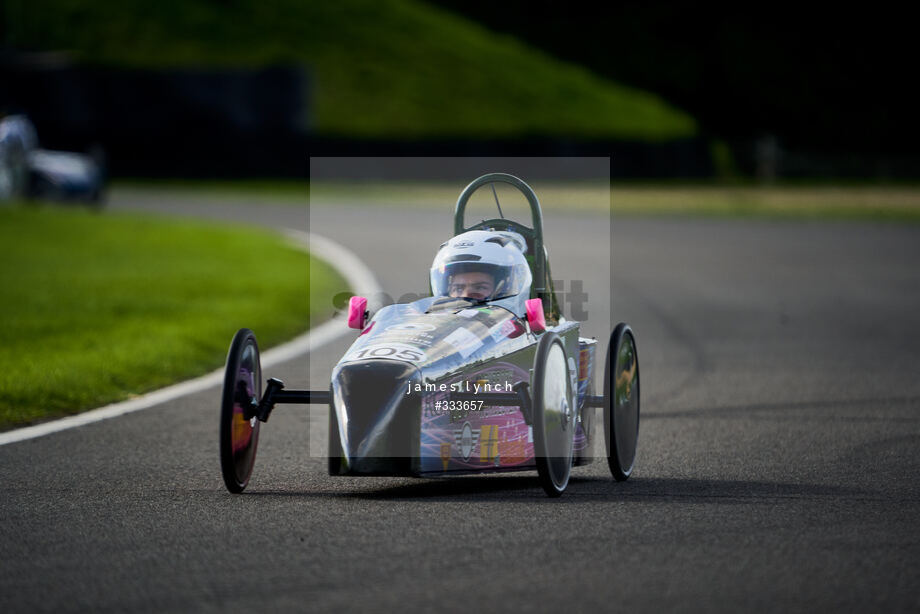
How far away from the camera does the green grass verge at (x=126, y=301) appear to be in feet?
36.3

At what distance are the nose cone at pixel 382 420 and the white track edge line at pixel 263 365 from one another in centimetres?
115

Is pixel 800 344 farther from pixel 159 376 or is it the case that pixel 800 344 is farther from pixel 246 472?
pixel 246 472

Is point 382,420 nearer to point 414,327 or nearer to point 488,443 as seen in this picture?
point 488,443

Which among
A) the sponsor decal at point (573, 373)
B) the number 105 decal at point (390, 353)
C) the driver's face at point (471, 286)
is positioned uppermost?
the driver's face at point (471, 286)

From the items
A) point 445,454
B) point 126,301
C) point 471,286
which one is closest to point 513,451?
point 445,454

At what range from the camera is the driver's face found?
7.71 metres

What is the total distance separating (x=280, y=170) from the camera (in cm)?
5200

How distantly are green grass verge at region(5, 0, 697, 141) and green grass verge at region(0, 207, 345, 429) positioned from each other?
3270 cm

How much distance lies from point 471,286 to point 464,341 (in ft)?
1.99

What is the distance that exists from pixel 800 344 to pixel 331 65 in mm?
56404

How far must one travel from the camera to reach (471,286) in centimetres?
773

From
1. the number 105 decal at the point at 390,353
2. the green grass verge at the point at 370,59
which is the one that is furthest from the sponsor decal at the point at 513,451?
the green grass verge at the point at 370,59

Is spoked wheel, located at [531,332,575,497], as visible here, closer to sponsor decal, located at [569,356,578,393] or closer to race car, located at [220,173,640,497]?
race car, located at [220,173,640,497]

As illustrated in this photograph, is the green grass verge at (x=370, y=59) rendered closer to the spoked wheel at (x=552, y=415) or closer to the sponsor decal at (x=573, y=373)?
the sponsor decal at (x=573, y=373)
